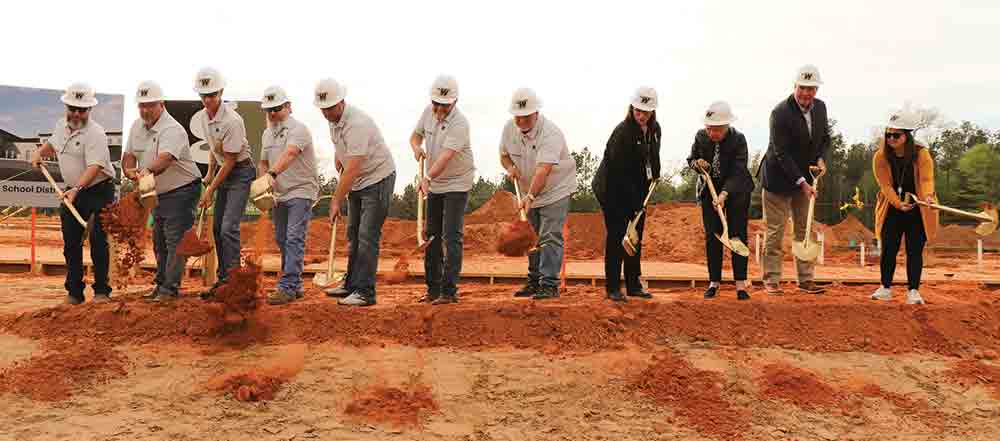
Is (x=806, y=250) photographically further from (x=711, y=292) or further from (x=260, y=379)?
(x=260, y=379)

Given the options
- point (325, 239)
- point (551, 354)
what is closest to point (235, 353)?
point (551, 354)

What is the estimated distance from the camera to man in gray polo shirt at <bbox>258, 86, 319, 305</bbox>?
5.96 metres

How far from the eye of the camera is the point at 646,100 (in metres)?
5.88

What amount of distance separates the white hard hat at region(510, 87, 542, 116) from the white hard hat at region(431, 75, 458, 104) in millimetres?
492

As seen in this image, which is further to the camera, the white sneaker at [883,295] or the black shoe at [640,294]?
the white sneaker at [883,295]

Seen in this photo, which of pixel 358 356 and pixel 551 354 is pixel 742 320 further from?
pixel 358 356

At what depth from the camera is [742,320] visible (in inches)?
225

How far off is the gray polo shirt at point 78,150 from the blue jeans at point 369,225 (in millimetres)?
2076

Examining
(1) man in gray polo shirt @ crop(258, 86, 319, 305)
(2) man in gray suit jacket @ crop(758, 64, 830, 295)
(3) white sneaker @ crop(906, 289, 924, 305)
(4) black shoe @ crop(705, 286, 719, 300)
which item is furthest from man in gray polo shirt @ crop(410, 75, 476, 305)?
(3) white sneaker @ crop(906, 289, 924, 305)

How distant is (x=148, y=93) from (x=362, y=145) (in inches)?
74.1

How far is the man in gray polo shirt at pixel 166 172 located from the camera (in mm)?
6016

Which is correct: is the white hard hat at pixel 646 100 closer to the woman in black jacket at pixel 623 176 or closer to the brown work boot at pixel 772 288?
the woman in black jacket at pixel 623 176

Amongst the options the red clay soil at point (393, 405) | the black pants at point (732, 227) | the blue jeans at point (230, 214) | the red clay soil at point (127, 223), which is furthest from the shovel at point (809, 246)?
the red clay soil at point (127, 223)

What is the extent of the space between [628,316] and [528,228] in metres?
1.01
